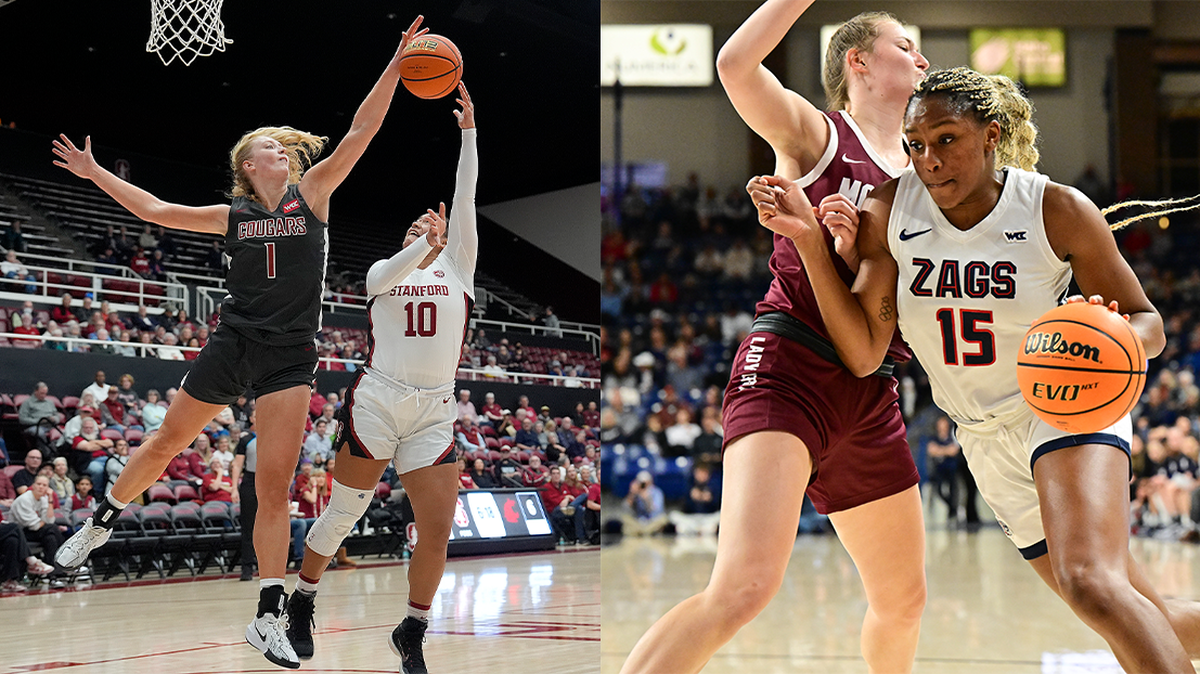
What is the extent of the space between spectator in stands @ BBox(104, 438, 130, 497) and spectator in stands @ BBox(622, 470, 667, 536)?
8.21 m

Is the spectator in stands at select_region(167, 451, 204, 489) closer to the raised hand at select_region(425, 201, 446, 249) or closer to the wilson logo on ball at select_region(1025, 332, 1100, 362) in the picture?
the raised hand at select_region(425, 201, 446, 249)

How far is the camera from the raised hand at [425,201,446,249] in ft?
10.5

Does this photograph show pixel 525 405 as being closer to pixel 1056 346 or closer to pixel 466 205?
pixel 466 205

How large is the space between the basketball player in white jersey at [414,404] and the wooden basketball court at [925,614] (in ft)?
3.53

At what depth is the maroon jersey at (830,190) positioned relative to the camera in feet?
8.54

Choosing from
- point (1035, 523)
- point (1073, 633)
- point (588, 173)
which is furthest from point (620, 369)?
point (1035, 523)

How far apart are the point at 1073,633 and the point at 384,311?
3.73 metres

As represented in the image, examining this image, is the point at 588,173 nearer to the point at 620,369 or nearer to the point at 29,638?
the point at 29,638

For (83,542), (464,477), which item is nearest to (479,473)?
(464,477)

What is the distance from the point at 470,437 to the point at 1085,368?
72.7 inches

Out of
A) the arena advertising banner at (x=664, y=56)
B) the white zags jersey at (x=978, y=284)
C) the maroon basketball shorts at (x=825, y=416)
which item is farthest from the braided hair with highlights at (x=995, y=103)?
the arena advertising banner at (x=664, y=56)

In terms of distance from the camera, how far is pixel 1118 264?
2330 mm

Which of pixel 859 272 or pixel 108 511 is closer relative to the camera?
pixel 859 272

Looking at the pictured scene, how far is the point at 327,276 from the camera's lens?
311 cm
